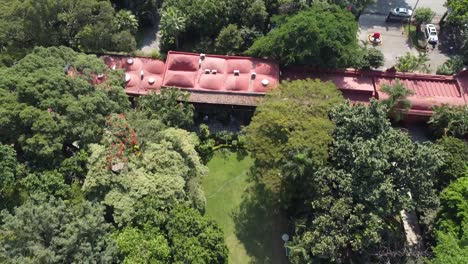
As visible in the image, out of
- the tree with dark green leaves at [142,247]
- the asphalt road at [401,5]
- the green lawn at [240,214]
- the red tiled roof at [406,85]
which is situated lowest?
the tree with dark green leaves at [142,247]

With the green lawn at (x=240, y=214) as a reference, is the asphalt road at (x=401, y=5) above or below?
A: above

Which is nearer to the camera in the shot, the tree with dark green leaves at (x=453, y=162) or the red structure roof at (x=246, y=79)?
the tree with dark green leaves at (x=453, y=162)

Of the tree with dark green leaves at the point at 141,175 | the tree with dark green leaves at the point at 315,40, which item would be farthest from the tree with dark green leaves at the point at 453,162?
the tree with dark green leaves at the point at 141,175

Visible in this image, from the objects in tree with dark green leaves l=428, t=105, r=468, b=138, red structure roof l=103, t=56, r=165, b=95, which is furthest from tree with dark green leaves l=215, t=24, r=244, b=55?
tree with dark green leaves l=428, t=105, r=468, b=138

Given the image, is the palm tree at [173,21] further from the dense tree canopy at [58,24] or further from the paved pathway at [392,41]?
the paved pathway at [392,41]

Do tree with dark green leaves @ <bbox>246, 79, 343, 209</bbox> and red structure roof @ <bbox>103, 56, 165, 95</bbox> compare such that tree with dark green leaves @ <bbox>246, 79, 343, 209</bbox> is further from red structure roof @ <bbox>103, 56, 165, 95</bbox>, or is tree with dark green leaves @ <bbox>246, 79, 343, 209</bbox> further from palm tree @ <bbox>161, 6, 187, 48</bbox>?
palm tree @ <bbox>161, 6, 187, 48</bbox>

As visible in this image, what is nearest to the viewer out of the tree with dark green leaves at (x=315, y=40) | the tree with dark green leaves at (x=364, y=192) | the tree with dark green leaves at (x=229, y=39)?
the tree with dark green leaves at (x=364, y=192)
